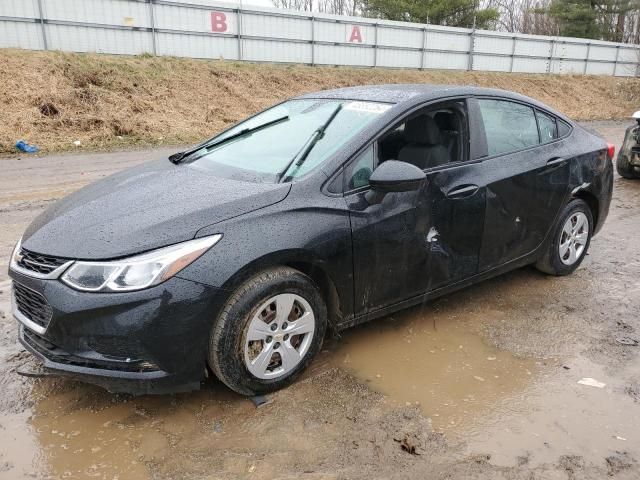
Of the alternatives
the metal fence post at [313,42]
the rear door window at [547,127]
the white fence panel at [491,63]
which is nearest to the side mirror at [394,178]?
the rear door window at [547,127]

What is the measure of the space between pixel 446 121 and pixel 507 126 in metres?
0.62

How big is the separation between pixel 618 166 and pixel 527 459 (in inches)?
295

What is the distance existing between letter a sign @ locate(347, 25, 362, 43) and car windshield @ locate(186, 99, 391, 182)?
66.6ft

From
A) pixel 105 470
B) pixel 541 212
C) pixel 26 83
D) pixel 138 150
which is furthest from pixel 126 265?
pixel 26 83

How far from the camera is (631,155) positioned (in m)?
8.45

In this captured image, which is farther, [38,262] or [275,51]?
[275,51]

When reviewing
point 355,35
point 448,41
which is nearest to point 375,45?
point 355,35

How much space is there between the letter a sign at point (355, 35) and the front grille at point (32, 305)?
72.6 feet

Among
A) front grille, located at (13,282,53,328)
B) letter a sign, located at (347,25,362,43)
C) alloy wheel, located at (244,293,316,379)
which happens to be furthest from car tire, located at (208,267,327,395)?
letter a sign, located at (347,25,362,43)

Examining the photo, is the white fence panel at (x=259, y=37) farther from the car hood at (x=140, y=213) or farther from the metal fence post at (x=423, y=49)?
the car hood at (x=140, y=213)

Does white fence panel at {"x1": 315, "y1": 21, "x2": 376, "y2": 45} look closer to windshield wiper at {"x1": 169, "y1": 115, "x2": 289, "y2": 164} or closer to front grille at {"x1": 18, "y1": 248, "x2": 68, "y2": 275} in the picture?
windshield wiper at {"x1": 169, "y1": 115, "x2": 289, "y2": 164}

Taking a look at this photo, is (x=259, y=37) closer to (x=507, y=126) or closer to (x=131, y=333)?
(x=507, y=126)

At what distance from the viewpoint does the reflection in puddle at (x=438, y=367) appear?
2.97 metres

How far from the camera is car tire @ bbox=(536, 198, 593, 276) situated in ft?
14.8
